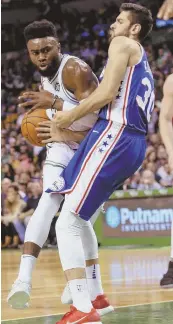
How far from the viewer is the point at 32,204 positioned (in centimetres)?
1573

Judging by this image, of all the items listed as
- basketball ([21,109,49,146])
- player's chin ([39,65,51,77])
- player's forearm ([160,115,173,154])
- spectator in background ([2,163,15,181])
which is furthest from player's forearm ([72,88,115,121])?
spectator in background ([2,163,15,181])

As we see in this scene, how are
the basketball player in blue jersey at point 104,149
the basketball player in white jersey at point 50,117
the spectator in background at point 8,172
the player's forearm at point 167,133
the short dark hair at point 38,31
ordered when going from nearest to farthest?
the basketball player in blue jersey at point 104,149 → the basketball player in white jersey at point 50,117 → the short dark hair at point 38,31 → the player's forearm at point 167,133 → the spectator in background at point 8,172

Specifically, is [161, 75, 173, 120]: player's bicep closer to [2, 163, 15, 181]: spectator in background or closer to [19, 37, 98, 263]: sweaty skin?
[19, 37, 98, 263]: sweaty skin

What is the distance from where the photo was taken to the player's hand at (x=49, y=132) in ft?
18.9

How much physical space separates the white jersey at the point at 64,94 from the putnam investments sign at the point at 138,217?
8047 mm

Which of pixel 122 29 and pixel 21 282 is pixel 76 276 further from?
pixel 122 29

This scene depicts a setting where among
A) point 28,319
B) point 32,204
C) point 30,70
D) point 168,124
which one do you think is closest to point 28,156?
point 32,204

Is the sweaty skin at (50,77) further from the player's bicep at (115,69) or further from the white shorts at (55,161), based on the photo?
the player's bicep at (115,69)

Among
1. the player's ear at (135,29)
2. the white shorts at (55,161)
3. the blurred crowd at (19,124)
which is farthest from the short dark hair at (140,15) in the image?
the blurred crowd at (19,124)

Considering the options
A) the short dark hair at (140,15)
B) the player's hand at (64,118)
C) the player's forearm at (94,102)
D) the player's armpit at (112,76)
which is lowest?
the player's hand at (64,118)

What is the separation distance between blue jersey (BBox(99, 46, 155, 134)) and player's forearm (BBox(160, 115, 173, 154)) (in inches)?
59.9

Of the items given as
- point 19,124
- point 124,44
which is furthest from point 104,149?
point 19,124

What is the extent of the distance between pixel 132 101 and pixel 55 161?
970 millimetres

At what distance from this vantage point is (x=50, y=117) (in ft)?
19.2
